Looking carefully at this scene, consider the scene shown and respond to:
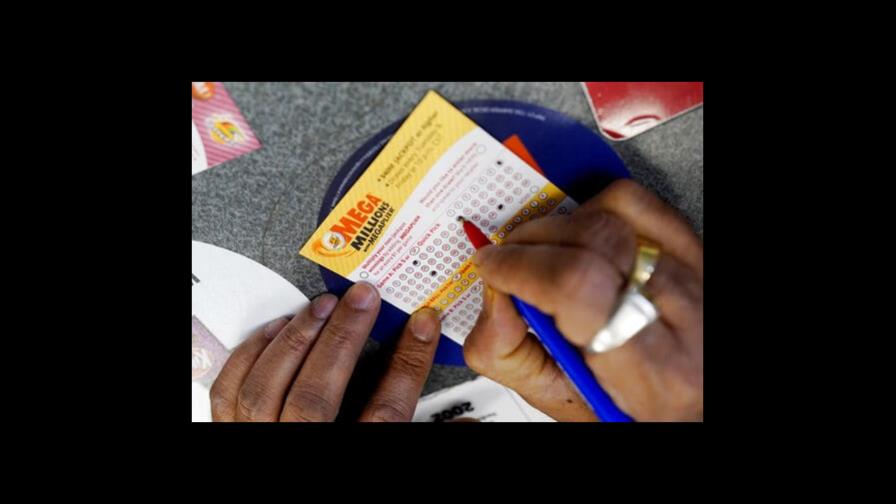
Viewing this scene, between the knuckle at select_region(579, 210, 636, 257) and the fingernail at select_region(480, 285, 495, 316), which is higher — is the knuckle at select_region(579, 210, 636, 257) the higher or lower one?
the higher one

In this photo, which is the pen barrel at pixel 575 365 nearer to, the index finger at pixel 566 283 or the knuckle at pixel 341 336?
the index finger at pixel 566 283

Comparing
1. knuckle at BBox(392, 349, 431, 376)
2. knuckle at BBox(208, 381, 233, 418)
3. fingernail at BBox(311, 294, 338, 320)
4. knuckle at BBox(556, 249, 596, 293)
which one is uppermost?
knuckle at BBox(556, 249, 596, 293)

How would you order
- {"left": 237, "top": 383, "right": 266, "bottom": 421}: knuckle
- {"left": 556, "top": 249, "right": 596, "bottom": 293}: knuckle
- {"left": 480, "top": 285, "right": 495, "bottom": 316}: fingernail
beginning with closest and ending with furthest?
{"left": 556, "top": 249, "right": 596, "bottom": 293}: knuckle → {"left": 480, "top": 285, "right": 495, "bottom": 316}: fingernail → {"left": 237, "top": 383, "right": 266, "bottom": 421}: knuckle

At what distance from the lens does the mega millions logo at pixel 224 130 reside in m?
0.47

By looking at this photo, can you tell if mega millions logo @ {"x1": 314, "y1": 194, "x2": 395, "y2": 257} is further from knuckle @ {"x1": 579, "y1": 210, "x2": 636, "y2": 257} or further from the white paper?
knuckle @ {"x1": 579, "y1": 210, "x2": 636, "y2": 257}

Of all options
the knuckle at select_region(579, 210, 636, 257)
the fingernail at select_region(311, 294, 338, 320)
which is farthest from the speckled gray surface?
the knuckle at select_region(579, 210, 636, 257)

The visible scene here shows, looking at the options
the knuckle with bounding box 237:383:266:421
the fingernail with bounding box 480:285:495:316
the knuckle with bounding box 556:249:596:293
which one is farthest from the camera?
the knuckle with bounding box 237:383:266:421

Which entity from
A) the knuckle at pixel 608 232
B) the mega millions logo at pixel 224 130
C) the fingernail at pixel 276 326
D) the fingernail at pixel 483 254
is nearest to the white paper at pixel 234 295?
the fingernail at pixel 276 326

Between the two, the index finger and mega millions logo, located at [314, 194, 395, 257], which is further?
mega millions logo, located at [314, 194, 395, 257]

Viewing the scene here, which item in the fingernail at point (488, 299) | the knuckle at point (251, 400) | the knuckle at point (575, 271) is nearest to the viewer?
the knuckle at point (575, 271)

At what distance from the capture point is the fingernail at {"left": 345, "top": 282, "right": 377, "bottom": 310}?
554mm

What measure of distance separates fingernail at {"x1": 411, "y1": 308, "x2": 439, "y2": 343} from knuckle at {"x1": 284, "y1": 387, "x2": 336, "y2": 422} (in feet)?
0.46

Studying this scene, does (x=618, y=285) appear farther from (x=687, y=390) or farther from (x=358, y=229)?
(x=358, y=229)

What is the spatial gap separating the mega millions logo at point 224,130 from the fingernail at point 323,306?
205 mm
